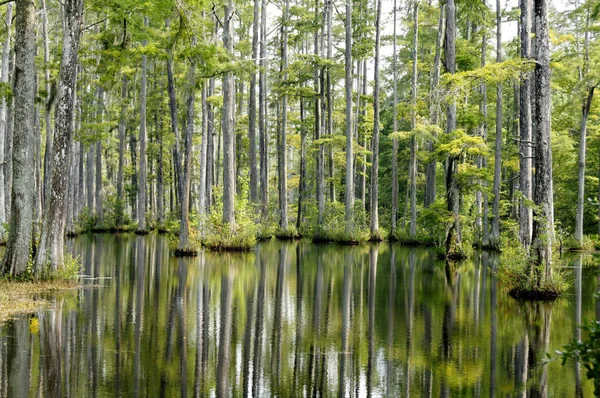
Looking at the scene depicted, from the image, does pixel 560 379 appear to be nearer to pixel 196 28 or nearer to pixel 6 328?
pixel 6 328

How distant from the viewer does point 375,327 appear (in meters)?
9.70

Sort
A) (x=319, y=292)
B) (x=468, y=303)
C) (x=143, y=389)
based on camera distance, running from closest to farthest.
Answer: (x=143, y=389), (x=468, y=303), (x=319, y=292)

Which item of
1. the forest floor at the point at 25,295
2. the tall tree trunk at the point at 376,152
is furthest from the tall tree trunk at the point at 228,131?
the tall tree trunk at the point at 376,152

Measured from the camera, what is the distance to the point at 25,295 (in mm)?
11656

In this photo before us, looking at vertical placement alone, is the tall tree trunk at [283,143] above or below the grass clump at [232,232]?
above

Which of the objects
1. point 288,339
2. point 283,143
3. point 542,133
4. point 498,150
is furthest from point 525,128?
point 283,143

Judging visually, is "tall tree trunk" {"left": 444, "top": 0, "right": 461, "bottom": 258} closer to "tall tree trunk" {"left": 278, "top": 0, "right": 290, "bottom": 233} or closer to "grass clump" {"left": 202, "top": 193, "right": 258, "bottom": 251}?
"grass clump" {"left": 202, "top": 193, "right": 258, "bottom": 251}

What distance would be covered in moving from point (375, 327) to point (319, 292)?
408 cm

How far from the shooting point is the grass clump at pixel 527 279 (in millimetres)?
13234

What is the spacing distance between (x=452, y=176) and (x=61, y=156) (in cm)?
1407

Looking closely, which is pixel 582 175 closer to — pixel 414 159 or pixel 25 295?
pixel 414 159

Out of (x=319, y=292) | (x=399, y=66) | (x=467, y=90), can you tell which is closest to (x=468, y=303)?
(x=319, y=292)

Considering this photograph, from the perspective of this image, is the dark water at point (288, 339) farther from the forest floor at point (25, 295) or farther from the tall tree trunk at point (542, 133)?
the tall tree trunk at point (542, 133)

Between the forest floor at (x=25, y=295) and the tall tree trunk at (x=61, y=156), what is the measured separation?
0.41m
